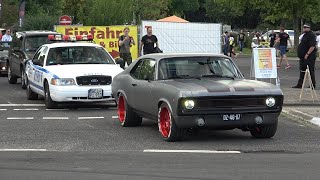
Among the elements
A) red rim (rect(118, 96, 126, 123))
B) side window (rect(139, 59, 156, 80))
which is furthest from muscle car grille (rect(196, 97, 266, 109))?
red rim (rect(118, 96, 126, 123))

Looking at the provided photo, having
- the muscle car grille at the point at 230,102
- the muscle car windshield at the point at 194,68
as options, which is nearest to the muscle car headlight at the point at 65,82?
the muscle car windshield at the point at 194,68

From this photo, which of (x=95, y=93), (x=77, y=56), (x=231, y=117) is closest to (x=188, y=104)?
(x=231, y=117)

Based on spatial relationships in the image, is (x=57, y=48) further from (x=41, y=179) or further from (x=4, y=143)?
(x=41, y=179)

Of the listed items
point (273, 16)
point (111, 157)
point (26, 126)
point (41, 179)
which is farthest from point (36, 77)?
point (273, 16)

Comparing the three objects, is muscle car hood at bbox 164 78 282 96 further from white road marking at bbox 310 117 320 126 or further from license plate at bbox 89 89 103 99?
license plate at bbox 89 89 103 99

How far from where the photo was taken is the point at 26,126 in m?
13.2

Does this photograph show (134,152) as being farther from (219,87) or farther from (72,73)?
(72,73)

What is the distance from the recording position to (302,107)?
16203mm

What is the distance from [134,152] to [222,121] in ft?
4.91

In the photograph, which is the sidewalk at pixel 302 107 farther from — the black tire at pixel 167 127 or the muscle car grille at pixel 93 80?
A: the muscle car grille at pixel 93 80

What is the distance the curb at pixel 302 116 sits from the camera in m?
13.7

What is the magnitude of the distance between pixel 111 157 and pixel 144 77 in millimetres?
2933

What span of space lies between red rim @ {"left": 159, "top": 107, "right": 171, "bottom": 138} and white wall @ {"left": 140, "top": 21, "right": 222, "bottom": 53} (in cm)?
2009

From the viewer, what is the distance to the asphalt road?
852 centimetres
